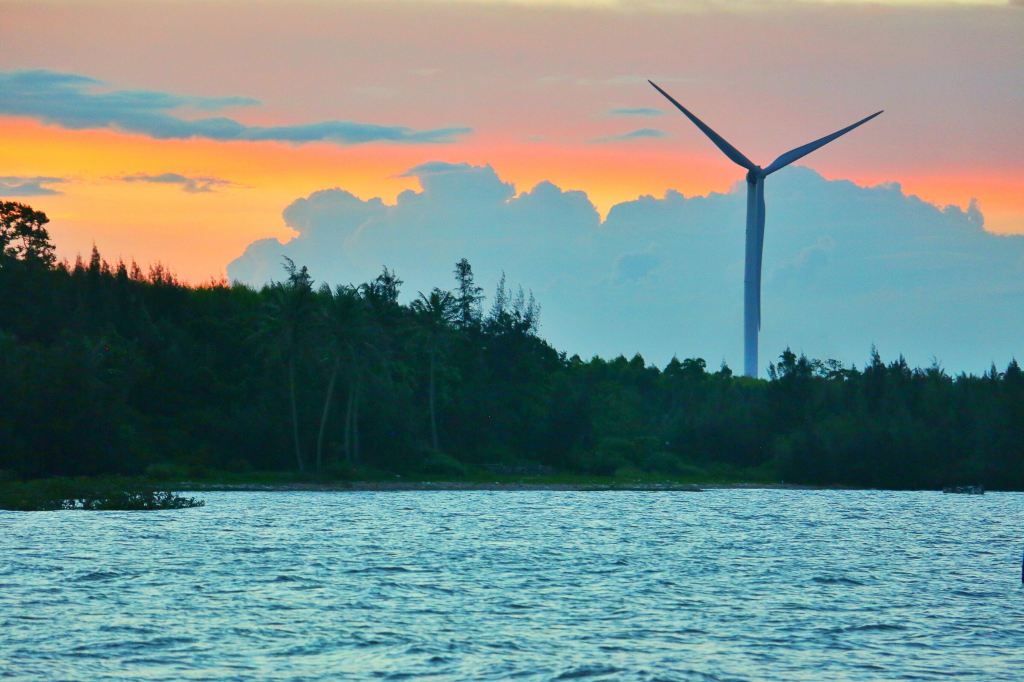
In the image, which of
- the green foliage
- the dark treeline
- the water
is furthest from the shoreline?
the water

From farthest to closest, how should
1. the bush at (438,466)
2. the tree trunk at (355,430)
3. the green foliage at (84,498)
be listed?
the bush at (438,466)
the tree trunk at (355,430)
the green foliage at (84,498)

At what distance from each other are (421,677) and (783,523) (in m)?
53.6

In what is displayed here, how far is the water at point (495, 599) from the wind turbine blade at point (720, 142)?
62496 millimetres

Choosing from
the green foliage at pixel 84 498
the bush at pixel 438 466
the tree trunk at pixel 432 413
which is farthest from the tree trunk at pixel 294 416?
the green foliage at pixel 84 498

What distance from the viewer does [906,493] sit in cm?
13275

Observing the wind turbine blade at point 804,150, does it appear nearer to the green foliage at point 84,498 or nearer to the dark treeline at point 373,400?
the dark treeline at point 373,400

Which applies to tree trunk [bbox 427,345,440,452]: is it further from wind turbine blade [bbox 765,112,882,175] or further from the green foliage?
the green foliage

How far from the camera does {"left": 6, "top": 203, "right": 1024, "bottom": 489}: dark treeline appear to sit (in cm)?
10638

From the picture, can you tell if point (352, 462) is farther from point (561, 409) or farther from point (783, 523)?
point (783, 523)

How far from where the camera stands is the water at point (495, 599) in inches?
1193

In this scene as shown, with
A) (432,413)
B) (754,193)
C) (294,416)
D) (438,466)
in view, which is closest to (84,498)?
(294,416)

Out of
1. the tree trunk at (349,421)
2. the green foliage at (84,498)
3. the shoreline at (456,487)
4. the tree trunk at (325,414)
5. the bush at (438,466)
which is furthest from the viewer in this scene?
the bush at (438,466)

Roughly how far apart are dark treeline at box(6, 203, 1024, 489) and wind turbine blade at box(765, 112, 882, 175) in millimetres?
30743

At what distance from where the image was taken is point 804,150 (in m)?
135
